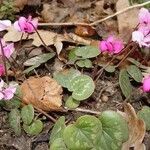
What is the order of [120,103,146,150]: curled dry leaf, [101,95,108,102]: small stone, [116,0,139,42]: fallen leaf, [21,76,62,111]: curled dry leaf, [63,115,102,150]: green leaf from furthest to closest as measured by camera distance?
1. [116,0,139,42]: fallen leaf
2. [101,95,108,102]: small stone
3. [21,76,62,111]: curled dry leaf
4. [120,103,146,150]: curled dry leaf
5. [63,115,102,150]: green leaf

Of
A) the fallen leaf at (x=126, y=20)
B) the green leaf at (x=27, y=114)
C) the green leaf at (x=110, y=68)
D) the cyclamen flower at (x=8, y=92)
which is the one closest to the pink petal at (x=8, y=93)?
the cyclamen flower at (x=8, y=92)

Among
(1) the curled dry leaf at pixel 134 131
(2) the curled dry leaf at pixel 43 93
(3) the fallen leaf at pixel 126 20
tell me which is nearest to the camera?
(1) the curled dry leaf at pixel 134 131

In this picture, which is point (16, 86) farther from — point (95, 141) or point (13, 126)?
point (95, 141)

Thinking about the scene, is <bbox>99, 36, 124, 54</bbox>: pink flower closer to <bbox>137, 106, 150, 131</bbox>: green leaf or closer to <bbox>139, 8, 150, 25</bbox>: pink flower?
<bbox>139, 8, 150, 25</bbox>: pink flower

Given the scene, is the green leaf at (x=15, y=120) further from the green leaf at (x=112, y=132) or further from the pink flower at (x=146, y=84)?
the pink flower at (x=146, y=84)

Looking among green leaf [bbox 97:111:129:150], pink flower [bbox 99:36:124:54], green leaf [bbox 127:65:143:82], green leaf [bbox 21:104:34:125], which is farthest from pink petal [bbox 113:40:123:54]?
green leaf [bbox 21:104:34:125]

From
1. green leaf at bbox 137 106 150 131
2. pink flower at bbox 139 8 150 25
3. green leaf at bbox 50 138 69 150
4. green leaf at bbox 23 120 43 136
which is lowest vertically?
green leaf at bbox 23 120 43 136

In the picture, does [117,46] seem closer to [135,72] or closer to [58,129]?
[135,72]
